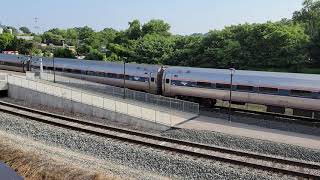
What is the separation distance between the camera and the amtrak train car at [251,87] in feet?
106

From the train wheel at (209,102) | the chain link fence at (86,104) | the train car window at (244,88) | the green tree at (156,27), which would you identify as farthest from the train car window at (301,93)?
the green tree at (156,27)

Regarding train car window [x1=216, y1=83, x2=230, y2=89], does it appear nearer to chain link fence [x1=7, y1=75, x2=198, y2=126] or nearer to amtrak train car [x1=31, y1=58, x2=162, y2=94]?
chain link fence [x1=7, y1=75, x2=198, y2=126]

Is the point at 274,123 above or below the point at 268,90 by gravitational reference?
below

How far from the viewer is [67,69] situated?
54.5 metres

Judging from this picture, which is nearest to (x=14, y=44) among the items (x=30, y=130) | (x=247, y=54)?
(x=247, y=54)

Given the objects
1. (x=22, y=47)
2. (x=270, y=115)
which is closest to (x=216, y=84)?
(x=270, y=115)

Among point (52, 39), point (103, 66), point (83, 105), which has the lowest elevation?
point (83, 105)

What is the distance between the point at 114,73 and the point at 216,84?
14.3 m

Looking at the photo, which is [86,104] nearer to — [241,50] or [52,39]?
[241,50]

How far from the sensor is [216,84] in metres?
37.2

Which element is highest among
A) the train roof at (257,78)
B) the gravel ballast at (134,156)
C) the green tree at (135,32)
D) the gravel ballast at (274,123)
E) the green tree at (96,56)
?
the green tree at (135,32)

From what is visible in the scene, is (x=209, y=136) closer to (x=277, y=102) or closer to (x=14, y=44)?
(x=277, y=102)

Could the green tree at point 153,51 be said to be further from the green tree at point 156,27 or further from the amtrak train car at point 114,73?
the green tree at point 156,27

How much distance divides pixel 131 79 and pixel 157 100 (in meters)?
8.21
